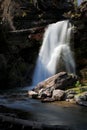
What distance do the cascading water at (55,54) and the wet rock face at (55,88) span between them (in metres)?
8.30

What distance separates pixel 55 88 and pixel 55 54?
12416mm

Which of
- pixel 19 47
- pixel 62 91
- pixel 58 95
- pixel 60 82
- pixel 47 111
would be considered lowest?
pixel 47 111

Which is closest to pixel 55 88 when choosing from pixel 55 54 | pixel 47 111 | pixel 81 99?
pixel 81 99

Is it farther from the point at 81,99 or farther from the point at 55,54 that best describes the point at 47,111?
the point at 55,54

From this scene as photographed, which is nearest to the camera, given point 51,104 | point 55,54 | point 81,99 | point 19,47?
point 51,104

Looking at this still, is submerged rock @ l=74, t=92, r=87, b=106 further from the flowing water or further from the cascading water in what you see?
the cascading water

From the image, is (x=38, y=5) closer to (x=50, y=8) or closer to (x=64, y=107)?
(x=50, y=8)

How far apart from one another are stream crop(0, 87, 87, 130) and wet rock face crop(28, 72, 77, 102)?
1.46 meters

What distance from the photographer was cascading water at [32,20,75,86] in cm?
4178

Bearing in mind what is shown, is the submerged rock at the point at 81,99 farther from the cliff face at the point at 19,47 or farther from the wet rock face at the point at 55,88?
the cliff face at the point at 19,47

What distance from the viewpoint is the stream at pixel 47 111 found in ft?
66.5

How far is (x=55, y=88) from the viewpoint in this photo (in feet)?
102

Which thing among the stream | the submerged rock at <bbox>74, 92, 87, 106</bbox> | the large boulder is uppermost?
the large boulder

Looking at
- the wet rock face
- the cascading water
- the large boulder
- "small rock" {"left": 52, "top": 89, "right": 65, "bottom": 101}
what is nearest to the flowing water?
the cascading water
